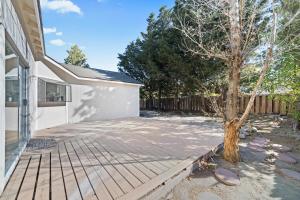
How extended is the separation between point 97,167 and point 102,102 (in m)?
7.36

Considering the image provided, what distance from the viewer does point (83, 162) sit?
11.7 ft

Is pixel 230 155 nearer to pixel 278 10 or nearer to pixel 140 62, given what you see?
pixel 278 10

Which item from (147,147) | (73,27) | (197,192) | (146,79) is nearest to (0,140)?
(197,192)

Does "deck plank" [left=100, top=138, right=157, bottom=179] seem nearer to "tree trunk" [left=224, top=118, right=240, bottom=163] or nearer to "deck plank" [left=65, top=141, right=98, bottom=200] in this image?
"deck plank" [left=65, top=141, right=98, bottom=200]

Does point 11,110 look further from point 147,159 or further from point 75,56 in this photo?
point 75,56

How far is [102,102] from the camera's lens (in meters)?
10.4

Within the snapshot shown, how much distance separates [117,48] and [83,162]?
16.5 metres

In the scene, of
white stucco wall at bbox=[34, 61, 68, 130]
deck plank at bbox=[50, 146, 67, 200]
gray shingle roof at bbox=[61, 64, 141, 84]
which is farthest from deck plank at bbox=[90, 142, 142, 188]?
gray shingle roof at bbox=[61, 64, 141, 84]

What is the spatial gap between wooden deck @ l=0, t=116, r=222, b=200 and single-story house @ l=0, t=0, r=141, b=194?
0.26 m

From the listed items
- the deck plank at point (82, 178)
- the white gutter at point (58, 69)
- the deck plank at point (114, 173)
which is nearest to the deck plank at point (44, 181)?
the deck plank at point (82, 178)

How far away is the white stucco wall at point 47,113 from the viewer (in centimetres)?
700

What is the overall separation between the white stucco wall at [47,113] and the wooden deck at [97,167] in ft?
6.41

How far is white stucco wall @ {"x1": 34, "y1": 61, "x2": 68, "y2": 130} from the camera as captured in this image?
7.00m

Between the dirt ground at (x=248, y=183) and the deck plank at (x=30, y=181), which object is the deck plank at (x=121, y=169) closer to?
the dirt ground at (x=248, y=183)
